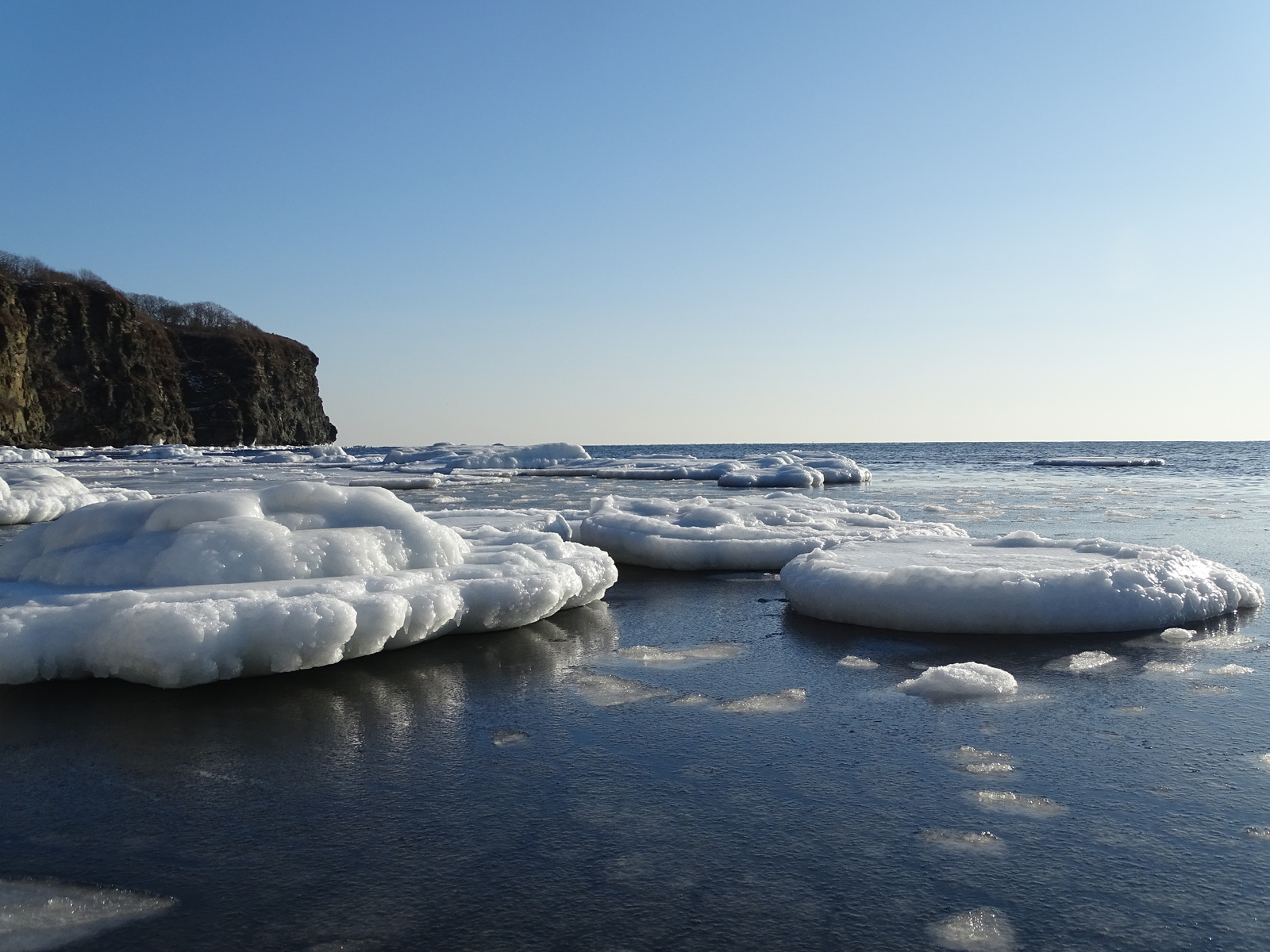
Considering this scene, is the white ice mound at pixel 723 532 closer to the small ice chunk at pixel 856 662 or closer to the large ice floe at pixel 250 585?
the large ice floe at pixel 250 585

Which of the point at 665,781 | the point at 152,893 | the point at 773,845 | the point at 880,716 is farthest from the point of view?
the point at 880,716

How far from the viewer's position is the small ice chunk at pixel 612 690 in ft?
14.3

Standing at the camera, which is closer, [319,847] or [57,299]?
[319,847]

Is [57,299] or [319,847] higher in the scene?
[57,299]

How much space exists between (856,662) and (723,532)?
4095 mm

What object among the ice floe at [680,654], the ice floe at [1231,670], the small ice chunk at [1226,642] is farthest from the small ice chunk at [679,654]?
the small ice chunk at [1226,642]

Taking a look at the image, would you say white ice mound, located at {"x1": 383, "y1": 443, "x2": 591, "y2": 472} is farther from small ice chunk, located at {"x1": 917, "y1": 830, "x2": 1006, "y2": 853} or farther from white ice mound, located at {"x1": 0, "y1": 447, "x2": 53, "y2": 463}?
small ice chunk, located at {"x1": 917, "y1": 830, "x2": 1006, "y2": 853}

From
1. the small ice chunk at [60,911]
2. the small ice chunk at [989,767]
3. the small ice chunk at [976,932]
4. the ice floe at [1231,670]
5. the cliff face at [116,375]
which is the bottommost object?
the small ice chunk at [60,911]

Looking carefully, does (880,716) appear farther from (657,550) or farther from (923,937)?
(657,550)

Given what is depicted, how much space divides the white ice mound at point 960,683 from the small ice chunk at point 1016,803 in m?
1.19

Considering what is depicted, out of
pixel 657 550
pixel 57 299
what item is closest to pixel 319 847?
pixel 657 550

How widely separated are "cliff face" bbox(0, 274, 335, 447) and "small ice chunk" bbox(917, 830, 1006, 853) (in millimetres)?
43128

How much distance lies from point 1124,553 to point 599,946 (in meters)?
6.09

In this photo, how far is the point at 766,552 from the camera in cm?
866
